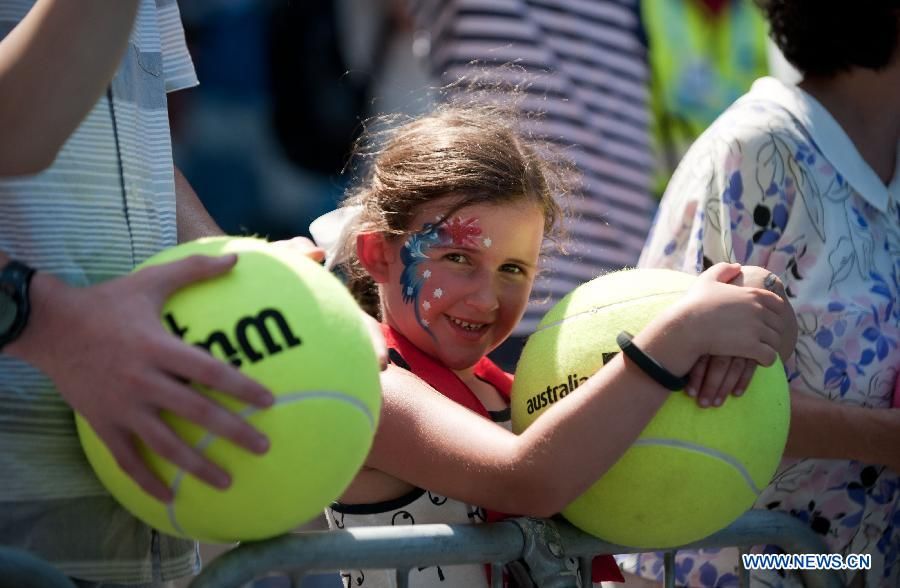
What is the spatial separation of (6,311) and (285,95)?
3830mm

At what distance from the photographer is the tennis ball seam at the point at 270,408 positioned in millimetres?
1560

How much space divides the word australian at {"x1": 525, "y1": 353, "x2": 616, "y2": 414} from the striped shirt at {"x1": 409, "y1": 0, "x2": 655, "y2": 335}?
2.49 meters

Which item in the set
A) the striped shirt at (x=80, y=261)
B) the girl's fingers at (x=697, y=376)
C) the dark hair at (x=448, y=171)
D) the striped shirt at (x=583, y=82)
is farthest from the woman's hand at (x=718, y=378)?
the striped shirt at (x=583, y=82)

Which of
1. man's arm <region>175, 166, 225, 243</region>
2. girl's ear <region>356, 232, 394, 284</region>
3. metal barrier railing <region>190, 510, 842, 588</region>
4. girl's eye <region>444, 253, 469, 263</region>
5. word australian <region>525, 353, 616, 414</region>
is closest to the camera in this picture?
metal barrier railing <region>190, 510, 842, 588</region>

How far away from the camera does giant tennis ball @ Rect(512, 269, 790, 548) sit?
1.98 meters

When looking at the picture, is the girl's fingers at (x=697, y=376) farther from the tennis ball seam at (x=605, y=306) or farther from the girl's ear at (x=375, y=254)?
the girl's ear at (x=375, y=254)

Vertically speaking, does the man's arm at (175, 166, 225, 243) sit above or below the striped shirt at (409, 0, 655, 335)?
above

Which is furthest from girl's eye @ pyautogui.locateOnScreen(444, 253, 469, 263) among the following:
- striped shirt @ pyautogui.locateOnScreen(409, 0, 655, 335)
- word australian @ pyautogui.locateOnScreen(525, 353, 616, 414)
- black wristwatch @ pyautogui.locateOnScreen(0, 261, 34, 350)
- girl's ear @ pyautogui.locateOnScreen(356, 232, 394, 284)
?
striped shirt @ pyautogui.locateOnScreen(409, 0, 655, 335)

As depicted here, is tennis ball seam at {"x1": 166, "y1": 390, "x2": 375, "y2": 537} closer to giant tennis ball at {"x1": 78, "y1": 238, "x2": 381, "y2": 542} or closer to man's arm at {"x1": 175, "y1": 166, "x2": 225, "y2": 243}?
giant tennis ball at {"x1": 78, "y1": 238, "x2": 381, "y2": 542}

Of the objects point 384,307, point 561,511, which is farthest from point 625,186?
point 561,511

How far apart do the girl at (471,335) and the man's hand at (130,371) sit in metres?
0.63

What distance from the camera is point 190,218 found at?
2354 millimetres

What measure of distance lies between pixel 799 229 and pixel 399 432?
1.21m

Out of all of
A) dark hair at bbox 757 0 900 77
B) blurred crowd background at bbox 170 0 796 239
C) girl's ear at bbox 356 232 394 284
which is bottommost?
blurred crowd background at bbox 170 0 796 239
